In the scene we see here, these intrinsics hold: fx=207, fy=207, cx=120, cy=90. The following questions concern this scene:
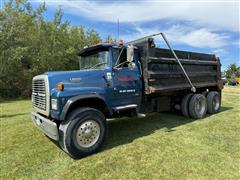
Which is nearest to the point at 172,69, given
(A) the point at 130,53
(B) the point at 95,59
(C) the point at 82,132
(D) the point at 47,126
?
(A) the point at 130,53

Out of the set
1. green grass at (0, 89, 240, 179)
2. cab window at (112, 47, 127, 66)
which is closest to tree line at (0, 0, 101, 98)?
green grass at (0, 89, 240, 179)

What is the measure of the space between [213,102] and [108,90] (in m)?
5.14

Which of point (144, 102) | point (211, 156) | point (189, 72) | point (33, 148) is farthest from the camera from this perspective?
point (189, 72)

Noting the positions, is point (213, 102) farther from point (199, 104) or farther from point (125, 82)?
point (125, 82)

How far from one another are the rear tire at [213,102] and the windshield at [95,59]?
4883mm

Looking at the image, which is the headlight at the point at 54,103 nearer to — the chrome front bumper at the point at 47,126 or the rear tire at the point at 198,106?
the chrome front bumper at the point at 47,126

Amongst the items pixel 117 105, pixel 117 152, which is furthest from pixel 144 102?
pixel 117 152

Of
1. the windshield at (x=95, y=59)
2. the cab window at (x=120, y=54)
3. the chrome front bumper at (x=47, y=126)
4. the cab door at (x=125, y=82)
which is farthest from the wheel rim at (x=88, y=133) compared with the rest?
the cab window at (x=120, y=54)

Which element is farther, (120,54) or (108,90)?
(120,54)

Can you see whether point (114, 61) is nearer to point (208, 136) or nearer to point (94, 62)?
point (94, 62)

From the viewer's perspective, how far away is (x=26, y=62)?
719 inches

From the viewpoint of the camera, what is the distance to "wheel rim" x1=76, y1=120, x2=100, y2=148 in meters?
4.26

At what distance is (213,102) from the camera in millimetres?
8133

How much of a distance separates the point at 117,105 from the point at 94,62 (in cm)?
127
